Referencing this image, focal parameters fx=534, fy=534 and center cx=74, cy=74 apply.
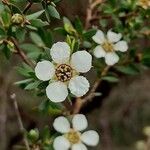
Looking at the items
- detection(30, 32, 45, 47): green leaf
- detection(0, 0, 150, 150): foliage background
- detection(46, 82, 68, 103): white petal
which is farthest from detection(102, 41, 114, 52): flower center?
detection(0, 0, 150, 150): foliage background

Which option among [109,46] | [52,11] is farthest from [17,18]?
[109,46]

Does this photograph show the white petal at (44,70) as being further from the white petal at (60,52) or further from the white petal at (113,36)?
the white petal at (113,36)

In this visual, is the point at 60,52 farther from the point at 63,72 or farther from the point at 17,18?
the point at 17,18

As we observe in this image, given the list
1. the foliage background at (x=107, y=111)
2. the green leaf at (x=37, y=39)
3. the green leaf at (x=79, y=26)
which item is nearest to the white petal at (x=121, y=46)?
the green leaf at (x=79, y=26)

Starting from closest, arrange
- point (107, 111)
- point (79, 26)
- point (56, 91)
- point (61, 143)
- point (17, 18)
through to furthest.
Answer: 1. point (56, 91)
2. point (17, 18)
3. point (61, 143)
4. point (79, 26)
5. point (107, 111)

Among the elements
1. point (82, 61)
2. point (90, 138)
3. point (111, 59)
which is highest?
point (82, 61)

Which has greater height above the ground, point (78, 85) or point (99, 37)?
point (78, 85)

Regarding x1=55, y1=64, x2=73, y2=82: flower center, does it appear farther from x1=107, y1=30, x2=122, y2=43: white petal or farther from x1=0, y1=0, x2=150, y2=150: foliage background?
x1=0, y1=0, x2=150, y2=150: foliage background

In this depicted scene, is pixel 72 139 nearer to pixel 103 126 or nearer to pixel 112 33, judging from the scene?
pixel 112 33
